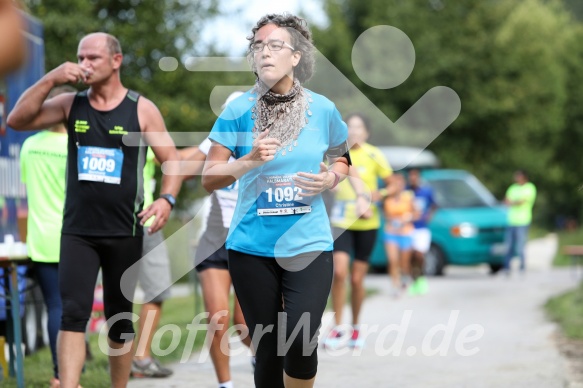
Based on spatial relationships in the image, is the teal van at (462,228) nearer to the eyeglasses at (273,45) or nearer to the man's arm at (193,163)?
the man's arm at (193,163)

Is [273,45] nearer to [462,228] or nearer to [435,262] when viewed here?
[462,228]

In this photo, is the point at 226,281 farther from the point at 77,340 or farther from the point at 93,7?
the point at 93,7

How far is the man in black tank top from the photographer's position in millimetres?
5527

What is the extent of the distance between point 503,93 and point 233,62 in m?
40.1

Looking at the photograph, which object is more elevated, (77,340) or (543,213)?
(77,340)

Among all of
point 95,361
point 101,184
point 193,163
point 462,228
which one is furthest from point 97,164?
point 462,228

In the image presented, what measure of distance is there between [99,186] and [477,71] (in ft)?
131

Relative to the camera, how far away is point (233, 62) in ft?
18.4

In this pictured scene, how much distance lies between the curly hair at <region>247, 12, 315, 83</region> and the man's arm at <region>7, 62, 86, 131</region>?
3.56 ft

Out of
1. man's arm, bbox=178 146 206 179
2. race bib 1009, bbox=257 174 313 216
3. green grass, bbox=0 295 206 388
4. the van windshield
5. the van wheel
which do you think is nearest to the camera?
race bib 1009, bbox=257 174 313 216

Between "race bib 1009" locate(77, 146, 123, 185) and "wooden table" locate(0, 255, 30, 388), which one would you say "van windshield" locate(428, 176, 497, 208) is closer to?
"wooden table" locate(0, 255, 30, 388)

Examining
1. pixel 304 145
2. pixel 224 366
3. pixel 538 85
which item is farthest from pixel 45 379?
pixel 538 85

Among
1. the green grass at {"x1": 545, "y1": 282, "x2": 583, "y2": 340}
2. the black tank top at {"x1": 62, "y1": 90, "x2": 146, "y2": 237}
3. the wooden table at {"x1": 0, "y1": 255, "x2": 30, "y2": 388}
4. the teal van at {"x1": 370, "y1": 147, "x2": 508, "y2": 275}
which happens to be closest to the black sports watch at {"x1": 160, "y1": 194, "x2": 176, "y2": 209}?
the black tank top at {"x1": 62, "y1": 90, "x2": 146, "y2": 237}

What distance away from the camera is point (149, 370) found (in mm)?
7512
